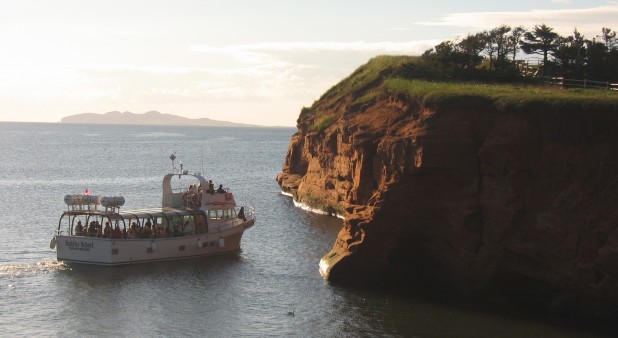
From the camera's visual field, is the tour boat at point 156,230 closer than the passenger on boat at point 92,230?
Yes

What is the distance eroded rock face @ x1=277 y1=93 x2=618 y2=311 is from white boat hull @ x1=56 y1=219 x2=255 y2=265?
30.1 feet

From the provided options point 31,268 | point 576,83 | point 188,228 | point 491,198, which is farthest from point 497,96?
point 31,268

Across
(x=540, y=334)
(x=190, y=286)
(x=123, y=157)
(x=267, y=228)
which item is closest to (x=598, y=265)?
(x=540, y=334)

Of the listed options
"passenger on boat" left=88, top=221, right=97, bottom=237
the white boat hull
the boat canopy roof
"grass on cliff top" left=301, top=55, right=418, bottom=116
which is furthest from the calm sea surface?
"grass on cliff top" left=301, top=55, right=418, bottom=116

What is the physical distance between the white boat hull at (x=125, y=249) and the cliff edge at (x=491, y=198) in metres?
9.68

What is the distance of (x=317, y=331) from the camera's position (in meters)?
33.2

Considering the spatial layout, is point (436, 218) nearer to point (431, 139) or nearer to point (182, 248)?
point (431, 139)

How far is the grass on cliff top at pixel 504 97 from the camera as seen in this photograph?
35281 mm

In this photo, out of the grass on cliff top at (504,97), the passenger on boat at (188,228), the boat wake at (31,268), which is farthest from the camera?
the passenger on boat at (188,228)

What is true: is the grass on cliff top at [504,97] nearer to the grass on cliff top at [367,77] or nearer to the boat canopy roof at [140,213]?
the grass on cliff top at [367,77]

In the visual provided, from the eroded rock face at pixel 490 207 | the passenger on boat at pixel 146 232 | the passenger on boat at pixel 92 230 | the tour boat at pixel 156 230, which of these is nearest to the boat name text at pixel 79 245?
the tour boat at pixel 156 230

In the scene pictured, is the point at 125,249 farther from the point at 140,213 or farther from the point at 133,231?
the point at 140,213

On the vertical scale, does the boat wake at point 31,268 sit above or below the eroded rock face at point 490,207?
below

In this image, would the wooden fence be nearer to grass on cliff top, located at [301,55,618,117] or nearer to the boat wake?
grass on cliff top, located at [301,55,618,117]
